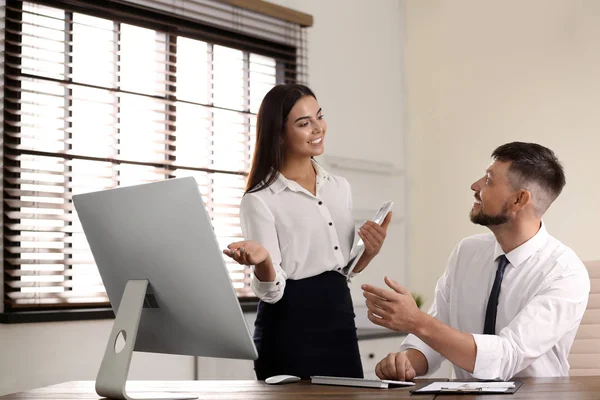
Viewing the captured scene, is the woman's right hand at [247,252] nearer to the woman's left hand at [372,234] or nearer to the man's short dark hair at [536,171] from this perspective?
the woman's left hand at [372,234]

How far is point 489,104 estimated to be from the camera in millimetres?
4363

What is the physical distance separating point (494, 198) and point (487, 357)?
474 mm

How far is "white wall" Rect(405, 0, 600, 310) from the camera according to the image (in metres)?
3.99

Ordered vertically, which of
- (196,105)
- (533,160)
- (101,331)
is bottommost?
(101,331)

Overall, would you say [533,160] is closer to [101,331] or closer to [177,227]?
[177,227]

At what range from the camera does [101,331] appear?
309 cm

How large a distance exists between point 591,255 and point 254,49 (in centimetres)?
198

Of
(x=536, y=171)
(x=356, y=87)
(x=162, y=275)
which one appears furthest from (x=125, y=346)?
(x=356, y=87)

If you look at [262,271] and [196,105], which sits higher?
[196,105]

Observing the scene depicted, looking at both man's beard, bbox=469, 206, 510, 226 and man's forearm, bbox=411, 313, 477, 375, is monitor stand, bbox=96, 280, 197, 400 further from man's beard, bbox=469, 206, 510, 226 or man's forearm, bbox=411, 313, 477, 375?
man's beard, bbox=469, 206, 510, 226

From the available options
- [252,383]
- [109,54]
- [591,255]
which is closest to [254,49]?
[109,54]

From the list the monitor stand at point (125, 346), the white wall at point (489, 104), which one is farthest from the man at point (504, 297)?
the white wall at point (489, 104)

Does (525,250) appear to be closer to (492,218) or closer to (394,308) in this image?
(492,218)

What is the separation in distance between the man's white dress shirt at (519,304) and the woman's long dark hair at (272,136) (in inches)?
22.4
